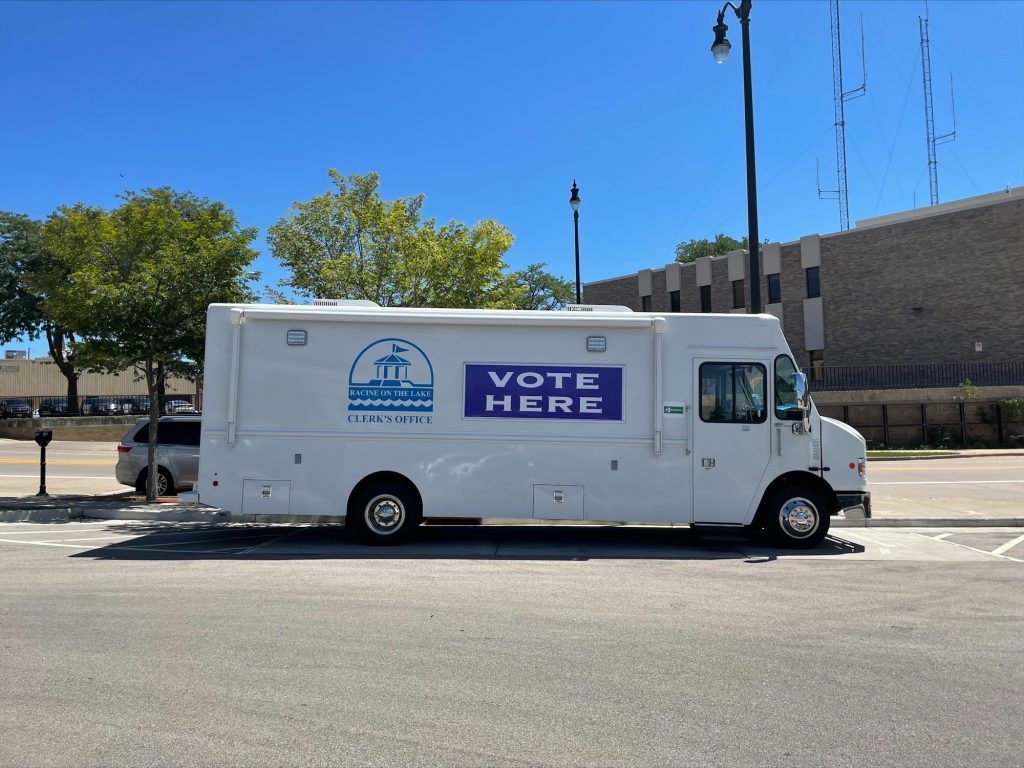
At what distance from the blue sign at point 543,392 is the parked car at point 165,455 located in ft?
24.6

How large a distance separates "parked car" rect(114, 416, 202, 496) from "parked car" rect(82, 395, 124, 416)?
33564 mm

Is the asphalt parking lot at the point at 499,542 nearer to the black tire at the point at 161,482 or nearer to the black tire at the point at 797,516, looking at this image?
the black tire at the point at 797,516

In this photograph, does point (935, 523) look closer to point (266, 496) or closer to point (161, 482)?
point (266, 496)

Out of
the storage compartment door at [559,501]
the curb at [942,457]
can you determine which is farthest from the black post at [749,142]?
the curb at [942,457]

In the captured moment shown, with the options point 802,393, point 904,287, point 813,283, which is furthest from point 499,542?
point 813,283

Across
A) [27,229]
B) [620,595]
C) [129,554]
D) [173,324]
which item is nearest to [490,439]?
[620,595]

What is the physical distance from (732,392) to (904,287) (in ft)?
93.9

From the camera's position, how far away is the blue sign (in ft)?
32.9

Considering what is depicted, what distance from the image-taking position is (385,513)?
32.9ft

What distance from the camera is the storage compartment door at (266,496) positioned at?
9984 millimetres

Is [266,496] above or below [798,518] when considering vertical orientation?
above

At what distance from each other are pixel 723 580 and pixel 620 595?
140 centimetres

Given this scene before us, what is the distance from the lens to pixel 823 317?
36.8 meters

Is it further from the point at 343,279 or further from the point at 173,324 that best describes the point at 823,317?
the point at 173,324
